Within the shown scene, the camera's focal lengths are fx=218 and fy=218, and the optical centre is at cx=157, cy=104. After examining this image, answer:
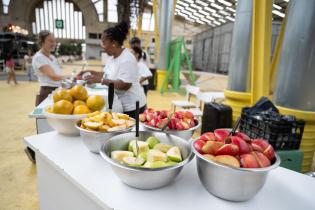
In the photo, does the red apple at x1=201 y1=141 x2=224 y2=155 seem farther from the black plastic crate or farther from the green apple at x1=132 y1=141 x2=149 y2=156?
the black plastic crate

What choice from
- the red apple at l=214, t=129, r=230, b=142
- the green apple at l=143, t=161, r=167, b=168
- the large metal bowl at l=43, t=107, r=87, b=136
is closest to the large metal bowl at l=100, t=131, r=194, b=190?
the green apple at l=143, t=161, r=167, b=168

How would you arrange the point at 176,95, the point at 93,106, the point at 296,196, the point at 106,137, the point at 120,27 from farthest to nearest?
the point at 176,95, the point at 120,27, the point at 93,106, the point at 106,137, the point at 296,196

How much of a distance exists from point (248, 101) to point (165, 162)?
2296mm

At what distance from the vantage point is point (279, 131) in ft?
5.97

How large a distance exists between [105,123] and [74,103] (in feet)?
1.28

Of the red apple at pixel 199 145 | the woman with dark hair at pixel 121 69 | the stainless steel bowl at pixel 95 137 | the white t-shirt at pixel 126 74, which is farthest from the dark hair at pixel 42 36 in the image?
the red apple at pixel 199 145

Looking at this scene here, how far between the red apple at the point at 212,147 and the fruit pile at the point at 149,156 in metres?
0.10

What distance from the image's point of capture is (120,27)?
1.89 m

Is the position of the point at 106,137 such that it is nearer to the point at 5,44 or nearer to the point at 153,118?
the point at 153,118

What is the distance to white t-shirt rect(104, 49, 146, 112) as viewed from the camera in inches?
70.0

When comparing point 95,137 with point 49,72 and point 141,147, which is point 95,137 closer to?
point 141,147

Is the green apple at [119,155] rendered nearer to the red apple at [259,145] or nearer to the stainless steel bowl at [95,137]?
the stainless steel bowl at [95,137]

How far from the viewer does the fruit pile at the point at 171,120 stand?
1.08m

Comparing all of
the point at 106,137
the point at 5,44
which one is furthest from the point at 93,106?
the point at 5,44
